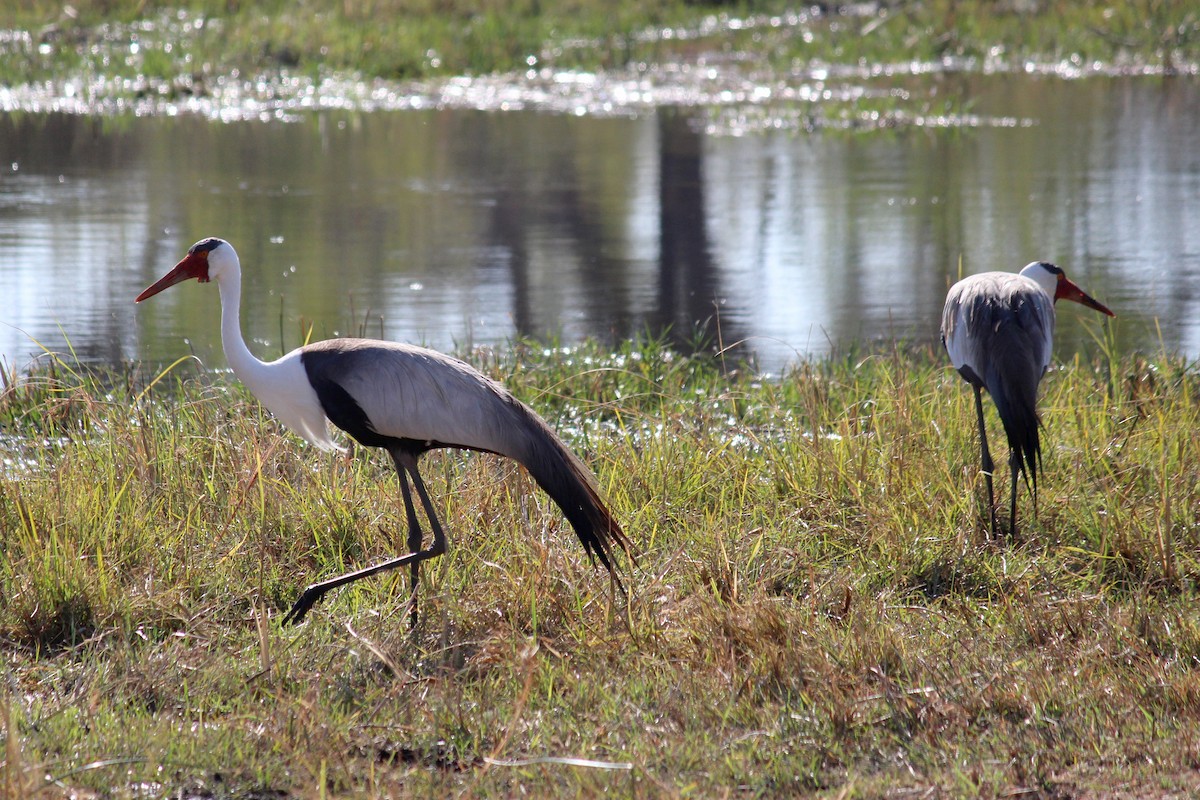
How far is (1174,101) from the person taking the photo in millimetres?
18594

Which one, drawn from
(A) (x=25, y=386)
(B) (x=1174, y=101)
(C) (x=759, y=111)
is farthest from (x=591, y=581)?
(B) (x=1174, y=101)

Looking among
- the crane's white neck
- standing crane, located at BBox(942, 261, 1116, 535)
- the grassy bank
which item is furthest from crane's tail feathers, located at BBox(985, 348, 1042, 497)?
the grassy bank

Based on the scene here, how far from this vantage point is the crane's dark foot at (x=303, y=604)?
423cm

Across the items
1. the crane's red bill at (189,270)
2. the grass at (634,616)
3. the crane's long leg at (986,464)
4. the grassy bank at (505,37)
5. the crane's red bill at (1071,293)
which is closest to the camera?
the grass at (634,616)

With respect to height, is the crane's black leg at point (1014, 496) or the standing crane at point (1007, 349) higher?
the standing crane at point (1007, 349)

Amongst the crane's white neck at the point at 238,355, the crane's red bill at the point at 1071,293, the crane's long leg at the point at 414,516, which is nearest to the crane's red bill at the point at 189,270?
the crane's white neck at the point at 238,355

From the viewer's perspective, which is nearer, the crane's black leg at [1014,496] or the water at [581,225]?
the crane's black leg at [1014,496]

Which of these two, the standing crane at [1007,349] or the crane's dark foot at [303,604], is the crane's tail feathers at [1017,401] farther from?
the crane's dark foot at [303,604]

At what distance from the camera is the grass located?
10.9ft

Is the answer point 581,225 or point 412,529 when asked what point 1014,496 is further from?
point 581,225

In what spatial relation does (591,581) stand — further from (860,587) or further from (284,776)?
(284,776)

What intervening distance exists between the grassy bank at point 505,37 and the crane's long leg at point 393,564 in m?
15.6

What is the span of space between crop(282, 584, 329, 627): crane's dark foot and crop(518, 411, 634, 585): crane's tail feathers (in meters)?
0.73

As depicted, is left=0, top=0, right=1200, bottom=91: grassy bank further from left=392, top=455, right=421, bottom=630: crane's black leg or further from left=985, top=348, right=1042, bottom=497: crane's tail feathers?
left=985, top=348, right=1042, bottom=497: crane's tail feathers
